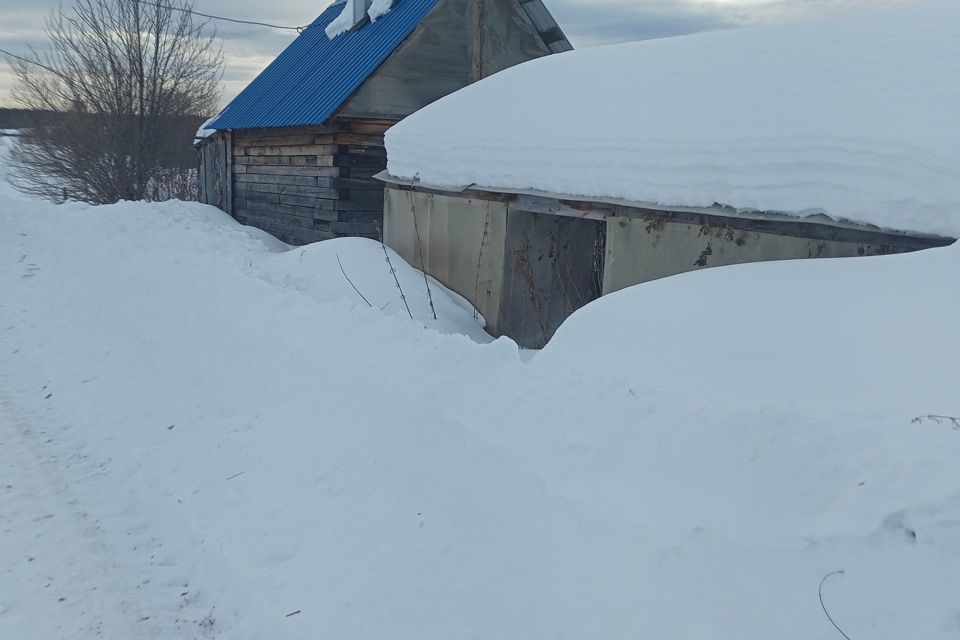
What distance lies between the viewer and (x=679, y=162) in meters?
6.15

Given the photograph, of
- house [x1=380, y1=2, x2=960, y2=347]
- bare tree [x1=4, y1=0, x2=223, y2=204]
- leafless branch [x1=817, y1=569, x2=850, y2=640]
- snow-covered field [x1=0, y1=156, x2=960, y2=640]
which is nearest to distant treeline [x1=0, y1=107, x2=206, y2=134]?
bare tree [x1=4, y1=0, x2=223, y2=204]

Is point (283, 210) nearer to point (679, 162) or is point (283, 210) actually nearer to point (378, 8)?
point (378, 8)

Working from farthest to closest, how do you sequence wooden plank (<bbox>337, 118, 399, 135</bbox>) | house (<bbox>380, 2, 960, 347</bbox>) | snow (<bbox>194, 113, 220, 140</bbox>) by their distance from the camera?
snow (<bbox>194, 113, 220, 140</bbox>)
wooden plank (<bbox>337, 118, 399, 135</bbox>)
house (<bbox>380, 2, 960, 347</bbox>)

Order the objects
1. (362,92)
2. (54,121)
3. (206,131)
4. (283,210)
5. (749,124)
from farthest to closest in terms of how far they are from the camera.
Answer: (54,121) → (206,131) → (283,210) → (362,92) → (749,124)

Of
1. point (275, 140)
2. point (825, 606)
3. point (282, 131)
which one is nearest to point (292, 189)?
point (282, 131)

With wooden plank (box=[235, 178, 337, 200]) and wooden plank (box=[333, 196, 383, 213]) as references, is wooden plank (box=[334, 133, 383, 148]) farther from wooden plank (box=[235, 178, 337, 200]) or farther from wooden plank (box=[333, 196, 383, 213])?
wooden plank (box=[333, 196, 383, 213])

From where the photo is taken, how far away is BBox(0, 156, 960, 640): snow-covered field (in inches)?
120

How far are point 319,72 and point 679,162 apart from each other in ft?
35.0

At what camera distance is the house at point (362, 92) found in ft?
42.7

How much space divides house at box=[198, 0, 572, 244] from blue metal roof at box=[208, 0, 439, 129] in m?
0.03

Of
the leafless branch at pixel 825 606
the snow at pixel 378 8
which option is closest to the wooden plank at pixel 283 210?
the snow at pixel 378 8

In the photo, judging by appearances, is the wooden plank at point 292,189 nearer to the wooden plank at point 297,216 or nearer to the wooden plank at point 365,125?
the wooden plank at point 297,216

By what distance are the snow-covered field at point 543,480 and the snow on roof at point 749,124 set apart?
0.68m

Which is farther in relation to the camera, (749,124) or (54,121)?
(54,121)
